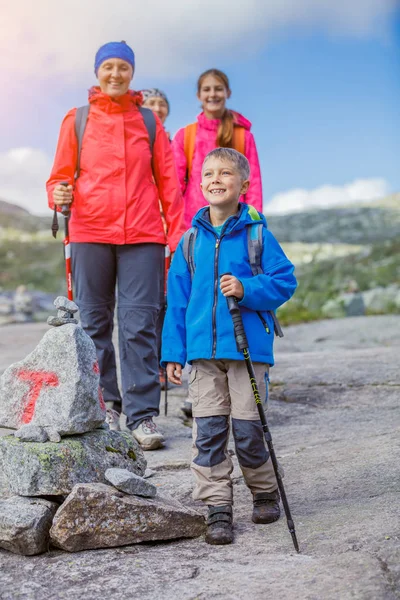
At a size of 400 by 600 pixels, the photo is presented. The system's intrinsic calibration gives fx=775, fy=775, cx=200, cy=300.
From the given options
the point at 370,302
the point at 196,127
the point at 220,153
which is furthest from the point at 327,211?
the point at 220,153

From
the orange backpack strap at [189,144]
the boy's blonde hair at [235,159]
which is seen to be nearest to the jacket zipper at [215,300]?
the boy's blonde hair at [235,159]

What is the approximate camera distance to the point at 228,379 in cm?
392

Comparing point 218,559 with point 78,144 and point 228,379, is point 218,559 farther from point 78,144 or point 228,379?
point 78,144

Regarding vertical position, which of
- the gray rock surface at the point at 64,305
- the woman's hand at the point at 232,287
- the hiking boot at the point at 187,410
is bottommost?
the hiking boot at the point at 187,410

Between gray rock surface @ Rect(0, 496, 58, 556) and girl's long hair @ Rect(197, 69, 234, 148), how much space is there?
348 centimetres

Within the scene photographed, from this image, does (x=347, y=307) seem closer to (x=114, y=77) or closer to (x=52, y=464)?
(x=114, y=77)

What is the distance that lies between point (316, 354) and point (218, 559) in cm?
660

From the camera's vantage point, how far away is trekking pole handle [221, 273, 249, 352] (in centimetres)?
371

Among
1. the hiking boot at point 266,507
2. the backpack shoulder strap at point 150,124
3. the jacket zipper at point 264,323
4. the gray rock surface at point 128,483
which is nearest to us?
the gray rock surface at point 128,483

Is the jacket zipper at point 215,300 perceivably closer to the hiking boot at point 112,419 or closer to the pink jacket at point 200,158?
the hiking boot at point 112,419

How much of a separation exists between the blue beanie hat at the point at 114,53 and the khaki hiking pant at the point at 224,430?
2615mm

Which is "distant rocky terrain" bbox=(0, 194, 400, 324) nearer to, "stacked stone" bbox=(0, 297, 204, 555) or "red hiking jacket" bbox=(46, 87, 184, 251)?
"red hiking jacket" bbox=(46, 87, 184, 251)

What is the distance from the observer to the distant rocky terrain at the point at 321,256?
16297 mm

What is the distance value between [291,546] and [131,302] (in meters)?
2.49
